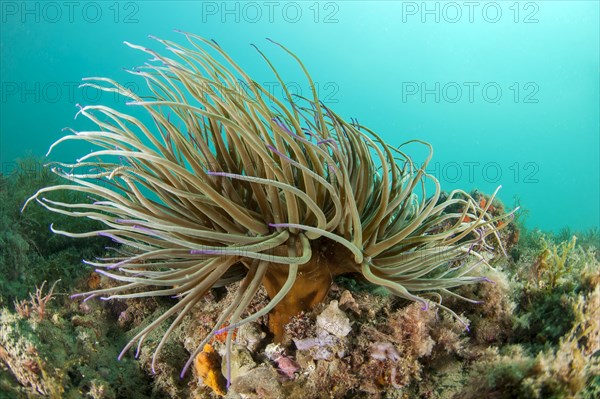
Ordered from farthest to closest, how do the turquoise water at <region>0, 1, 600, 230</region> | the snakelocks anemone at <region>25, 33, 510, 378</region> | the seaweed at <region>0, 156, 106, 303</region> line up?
the turquoise water at <region>0, 1, 600, 230</region> → the seaweed at <region>0, 156, 106, 303</region> → the snakelocks anemone at <region>25, 33, 510, 378</region>

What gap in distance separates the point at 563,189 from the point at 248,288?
116 metres

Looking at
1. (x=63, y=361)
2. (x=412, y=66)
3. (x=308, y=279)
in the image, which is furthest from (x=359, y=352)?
(x=412, y=66)

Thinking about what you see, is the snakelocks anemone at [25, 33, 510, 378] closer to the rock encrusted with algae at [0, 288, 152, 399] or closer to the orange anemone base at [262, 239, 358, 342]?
the orange anemone base at [262, 239, 358, 342]

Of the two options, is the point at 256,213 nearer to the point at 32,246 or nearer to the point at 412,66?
the point at 32,246

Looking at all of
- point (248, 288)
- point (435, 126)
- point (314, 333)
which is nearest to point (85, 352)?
point (248, 288)

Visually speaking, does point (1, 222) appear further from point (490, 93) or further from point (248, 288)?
point (490, 93)

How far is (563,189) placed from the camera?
99.5 meters

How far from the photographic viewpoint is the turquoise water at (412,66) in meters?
56.7

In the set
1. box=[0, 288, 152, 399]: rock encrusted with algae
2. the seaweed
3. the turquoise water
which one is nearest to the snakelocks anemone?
box=[0, 288, 152, 399]: rock encrusted with algae

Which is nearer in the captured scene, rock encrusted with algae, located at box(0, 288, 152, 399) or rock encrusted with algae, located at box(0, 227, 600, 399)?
rock encrusted with algae, located at box(0, 227, 600, 399)

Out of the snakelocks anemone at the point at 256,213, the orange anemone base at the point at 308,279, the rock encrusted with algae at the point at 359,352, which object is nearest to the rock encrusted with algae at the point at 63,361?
the rock encrusted with algae at the point at 359,352

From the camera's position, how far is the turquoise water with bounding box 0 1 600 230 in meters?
56.7

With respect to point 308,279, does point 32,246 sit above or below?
below

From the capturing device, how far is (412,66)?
8606 cm
